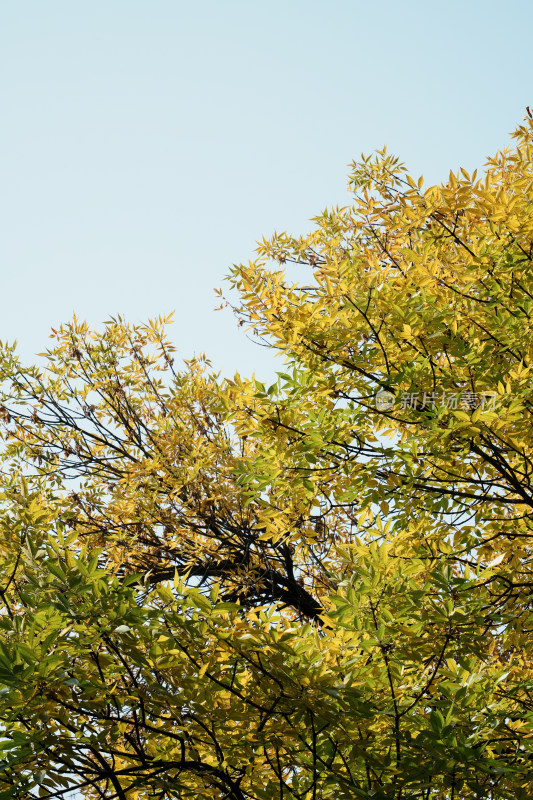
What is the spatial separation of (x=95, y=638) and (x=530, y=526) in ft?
8.87

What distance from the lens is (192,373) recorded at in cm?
652

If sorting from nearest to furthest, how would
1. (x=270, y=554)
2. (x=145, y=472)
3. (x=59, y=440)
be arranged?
(x=145, y=472) < (x=270, y=554) < (x=59, y=440)

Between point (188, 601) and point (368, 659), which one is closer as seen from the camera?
point (188, 601)

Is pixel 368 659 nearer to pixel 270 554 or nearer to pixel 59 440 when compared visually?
pixel 270 554

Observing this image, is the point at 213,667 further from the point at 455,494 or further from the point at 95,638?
the point at 455,494

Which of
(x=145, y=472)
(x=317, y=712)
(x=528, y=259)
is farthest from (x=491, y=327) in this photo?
(x=145, y=472)

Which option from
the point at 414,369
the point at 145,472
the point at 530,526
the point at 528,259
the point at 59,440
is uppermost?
the point at 59,440

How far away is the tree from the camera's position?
2.17m

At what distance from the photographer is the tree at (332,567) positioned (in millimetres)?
2170

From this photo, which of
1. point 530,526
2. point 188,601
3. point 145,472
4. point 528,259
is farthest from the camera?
point 145,472

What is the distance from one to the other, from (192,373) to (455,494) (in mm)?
3681

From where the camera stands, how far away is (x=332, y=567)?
17.2ft

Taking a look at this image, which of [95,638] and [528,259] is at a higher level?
[528,259]

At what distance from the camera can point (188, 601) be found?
2.26m
